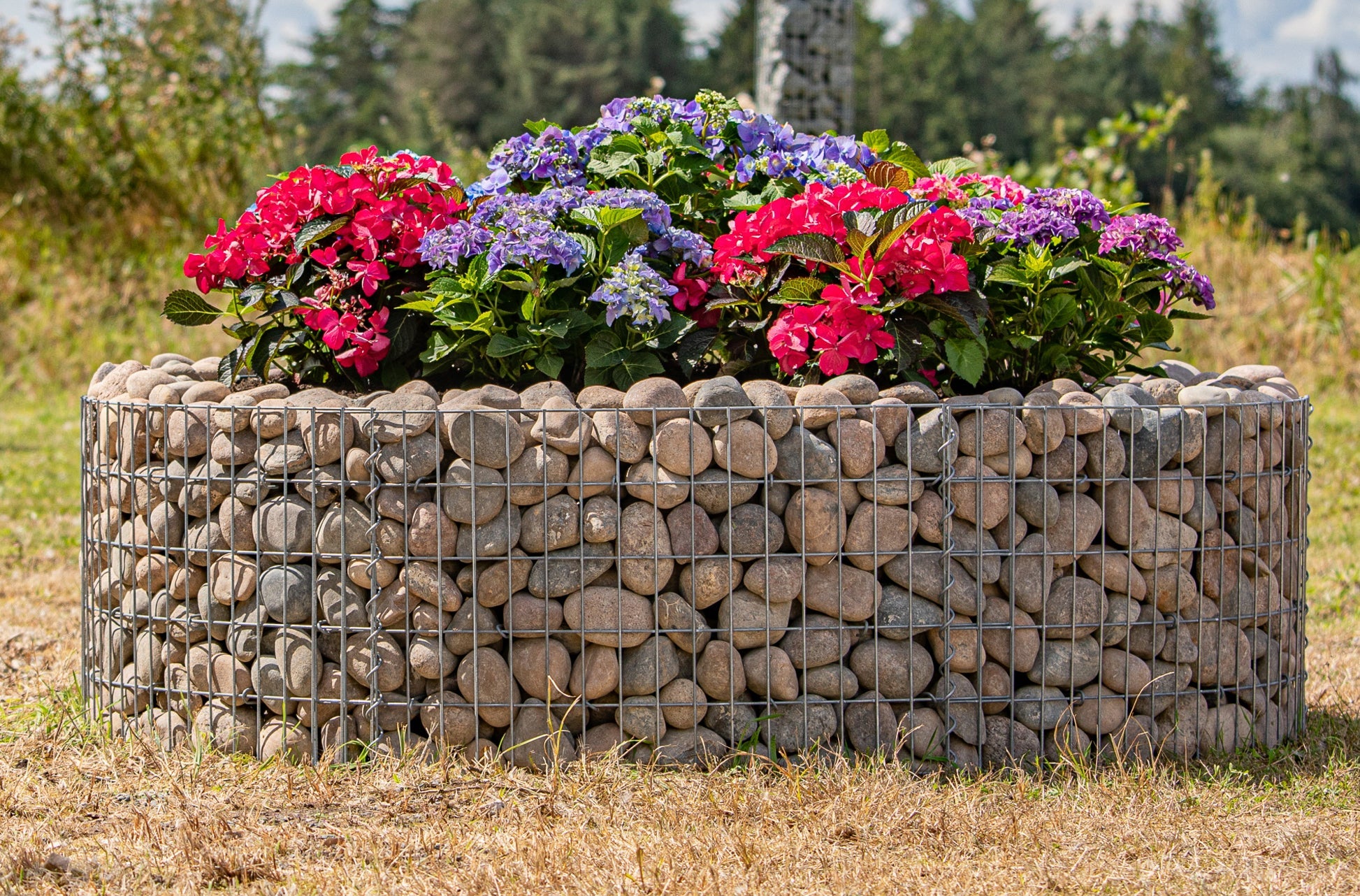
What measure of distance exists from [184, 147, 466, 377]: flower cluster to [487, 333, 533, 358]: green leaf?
1.00ft

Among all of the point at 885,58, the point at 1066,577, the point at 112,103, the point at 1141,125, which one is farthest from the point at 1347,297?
the point at 885,58

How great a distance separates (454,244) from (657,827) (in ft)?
4.50

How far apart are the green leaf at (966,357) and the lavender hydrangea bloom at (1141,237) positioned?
1.55ft

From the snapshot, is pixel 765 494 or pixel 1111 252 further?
pixel 1111 252

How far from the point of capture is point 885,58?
36.0 m

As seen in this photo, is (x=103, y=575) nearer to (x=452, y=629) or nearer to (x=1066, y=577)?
(x=452, y=629)

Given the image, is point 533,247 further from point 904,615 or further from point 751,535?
point 904,615

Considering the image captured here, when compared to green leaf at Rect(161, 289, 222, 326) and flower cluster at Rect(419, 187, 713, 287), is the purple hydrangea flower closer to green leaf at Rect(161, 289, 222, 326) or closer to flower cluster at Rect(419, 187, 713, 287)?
flower cluster at Rect(419, 187, 713, 287)

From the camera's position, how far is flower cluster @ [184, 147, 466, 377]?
2934mm

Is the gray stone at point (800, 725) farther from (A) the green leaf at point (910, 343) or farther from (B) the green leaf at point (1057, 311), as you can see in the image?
(B) the green leaf at point (1057, 311)

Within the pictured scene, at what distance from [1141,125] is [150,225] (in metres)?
7.44

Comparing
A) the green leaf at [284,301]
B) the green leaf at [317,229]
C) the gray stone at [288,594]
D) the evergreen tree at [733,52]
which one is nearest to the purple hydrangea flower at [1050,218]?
the green leaf at [317,229]

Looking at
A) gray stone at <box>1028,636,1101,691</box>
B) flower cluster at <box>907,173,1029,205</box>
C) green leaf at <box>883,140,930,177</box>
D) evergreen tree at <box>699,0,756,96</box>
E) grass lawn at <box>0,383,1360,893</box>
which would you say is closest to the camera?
grass lawn at <box>0,383,1360,893</box>

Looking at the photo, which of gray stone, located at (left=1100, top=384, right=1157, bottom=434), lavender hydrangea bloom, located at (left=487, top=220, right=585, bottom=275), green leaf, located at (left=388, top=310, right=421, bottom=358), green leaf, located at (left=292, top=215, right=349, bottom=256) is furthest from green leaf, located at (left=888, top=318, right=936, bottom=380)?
green leaf, located at (left=292, top=215, right=349, bottom=256)
